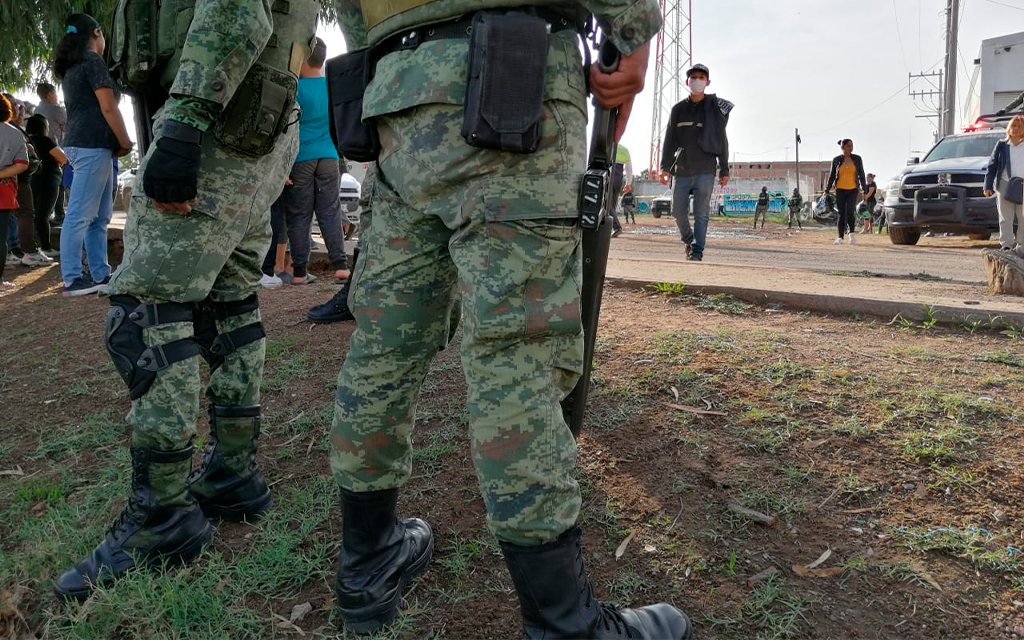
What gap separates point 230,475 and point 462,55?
1442 mm

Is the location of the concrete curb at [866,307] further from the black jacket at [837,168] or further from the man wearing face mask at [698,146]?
the black jacket at [837,168]

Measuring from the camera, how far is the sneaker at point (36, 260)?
24.0 ft

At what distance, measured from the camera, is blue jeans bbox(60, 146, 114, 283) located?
16.2 ft

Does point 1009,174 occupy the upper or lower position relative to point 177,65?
upper

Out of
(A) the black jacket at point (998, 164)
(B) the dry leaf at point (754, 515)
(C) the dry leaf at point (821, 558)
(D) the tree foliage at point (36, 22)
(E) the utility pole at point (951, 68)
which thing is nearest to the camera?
(C) the dry leaf at point (821, 558)

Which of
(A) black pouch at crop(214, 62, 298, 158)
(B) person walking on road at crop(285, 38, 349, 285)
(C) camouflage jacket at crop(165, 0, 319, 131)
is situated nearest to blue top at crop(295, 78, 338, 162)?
(B) person walking on road at crop(285, 38, 349, 285)

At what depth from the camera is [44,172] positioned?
7.34m

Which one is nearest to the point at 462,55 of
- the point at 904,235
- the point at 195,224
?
the point at 195,224

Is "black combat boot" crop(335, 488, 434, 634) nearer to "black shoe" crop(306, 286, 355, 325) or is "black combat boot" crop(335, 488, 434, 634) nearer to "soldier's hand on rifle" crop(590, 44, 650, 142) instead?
"soldier's hand on rifle" crop(590, 44, 650, 142)

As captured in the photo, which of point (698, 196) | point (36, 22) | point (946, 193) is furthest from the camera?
point (946, 193)

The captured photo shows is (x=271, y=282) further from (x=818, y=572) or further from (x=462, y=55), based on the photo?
(x=818, y=572)

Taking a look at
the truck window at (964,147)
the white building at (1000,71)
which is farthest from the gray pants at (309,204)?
the white building at (1000,71)

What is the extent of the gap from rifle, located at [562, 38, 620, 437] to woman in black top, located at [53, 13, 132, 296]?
169 inches

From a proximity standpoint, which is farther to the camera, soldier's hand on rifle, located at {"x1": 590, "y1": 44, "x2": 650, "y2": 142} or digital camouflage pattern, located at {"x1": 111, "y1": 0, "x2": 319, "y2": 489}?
digital camouflage pattern, located at {"x1": 111, "y1": 0, "x2": 319, "y2": 489}
